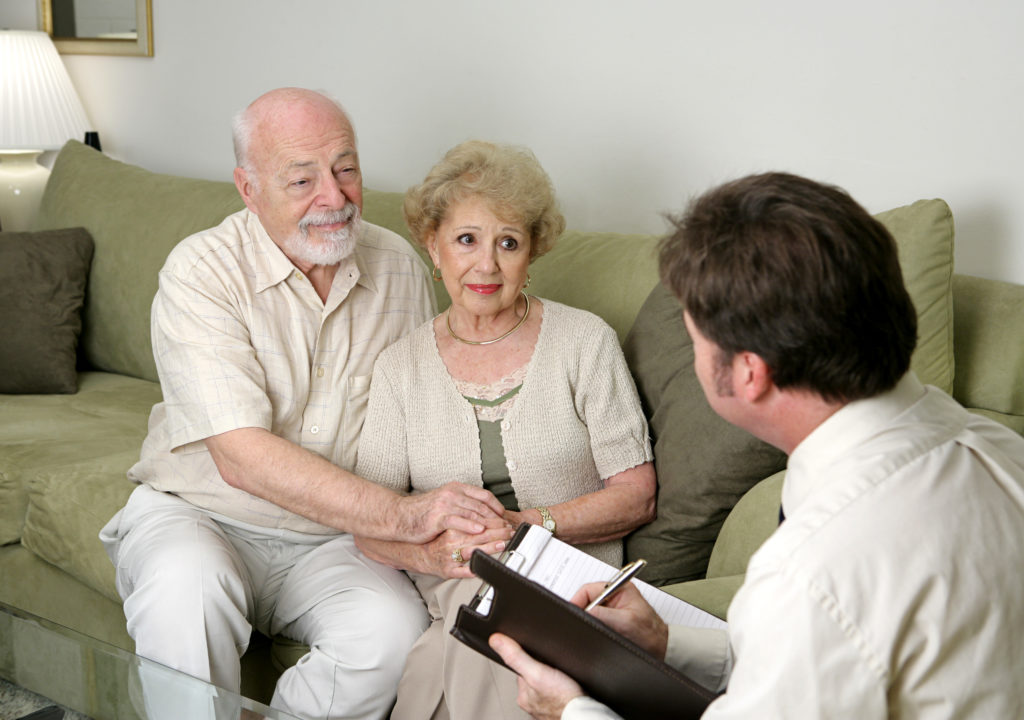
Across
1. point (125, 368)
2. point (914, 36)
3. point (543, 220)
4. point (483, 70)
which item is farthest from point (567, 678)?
point (125, 368)

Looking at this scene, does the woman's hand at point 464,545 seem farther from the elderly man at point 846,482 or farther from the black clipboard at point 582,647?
the elderly man at point 846,482

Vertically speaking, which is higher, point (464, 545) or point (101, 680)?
point (464, 545)

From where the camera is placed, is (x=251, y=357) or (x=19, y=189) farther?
(x=19, y=189)

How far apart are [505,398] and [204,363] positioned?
56 centimetres

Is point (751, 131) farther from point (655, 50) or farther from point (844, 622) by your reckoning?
point (844, 622)

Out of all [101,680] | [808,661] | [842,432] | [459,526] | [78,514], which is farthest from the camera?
[78,514]

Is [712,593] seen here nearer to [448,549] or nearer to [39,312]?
[448,549]

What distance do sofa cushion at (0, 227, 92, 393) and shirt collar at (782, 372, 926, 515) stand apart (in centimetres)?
252

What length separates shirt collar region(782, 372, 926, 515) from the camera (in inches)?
36.6

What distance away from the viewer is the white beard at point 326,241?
1978mm

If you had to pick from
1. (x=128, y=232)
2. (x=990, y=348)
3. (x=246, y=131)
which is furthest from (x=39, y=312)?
(x=990, y=348)

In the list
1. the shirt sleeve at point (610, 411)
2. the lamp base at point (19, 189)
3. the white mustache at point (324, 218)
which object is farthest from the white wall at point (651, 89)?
the white mustache at point (324, 218)

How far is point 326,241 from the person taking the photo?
1.99m

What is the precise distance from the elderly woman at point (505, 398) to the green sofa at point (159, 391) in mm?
90
